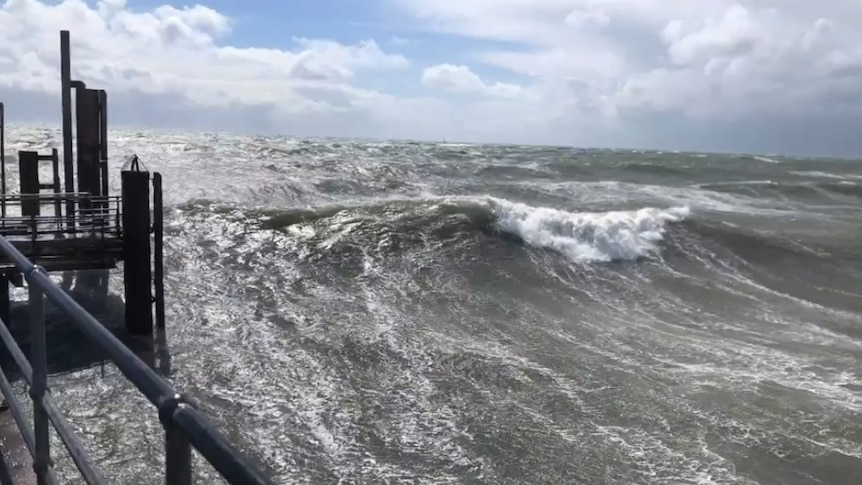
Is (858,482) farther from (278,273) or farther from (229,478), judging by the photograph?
(278,273)

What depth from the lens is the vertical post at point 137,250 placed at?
9664 mm

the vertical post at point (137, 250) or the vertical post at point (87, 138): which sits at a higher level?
the vertical post at point (87, 138)

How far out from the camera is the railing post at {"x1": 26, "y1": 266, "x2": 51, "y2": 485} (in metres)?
2.15

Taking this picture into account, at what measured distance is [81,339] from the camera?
9438 mm

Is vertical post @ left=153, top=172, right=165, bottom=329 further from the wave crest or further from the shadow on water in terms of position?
the wave crest

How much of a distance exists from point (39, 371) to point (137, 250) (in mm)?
8022

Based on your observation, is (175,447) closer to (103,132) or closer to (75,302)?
(75,302)

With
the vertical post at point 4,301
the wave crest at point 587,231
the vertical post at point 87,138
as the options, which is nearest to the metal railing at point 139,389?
the vertical post at point 4,301

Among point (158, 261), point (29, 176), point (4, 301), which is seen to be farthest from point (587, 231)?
point (4, 301)

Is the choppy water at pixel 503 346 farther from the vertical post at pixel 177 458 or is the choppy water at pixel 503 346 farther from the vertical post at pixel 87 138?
the vertical post at pixel 177 458

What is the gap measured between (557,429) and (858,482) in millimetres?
2794

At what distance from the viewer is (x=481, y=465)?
21.6 ft

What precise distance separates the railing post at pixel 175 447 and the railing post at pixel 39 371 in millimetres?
1057

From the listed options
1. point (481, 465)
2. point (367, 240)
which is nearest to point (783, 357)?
point (481, 465)
